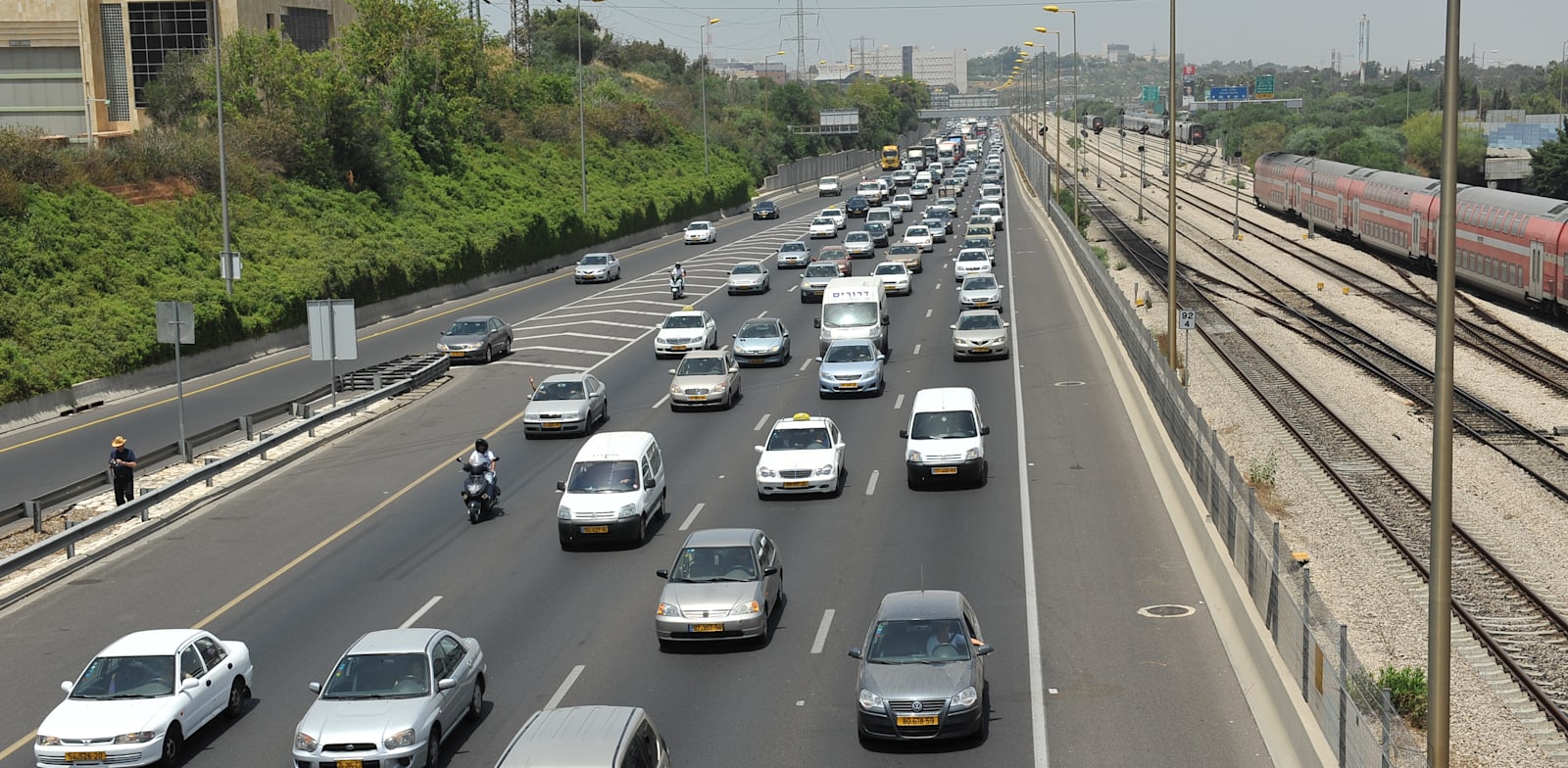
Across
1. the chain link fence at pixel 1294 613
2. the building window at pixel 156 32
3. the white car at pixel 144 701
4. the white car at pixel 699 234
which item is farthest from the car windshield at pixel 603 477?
the building window at pixel 156 32

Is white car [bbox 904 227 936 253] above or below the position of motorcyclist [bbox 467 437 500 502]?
above

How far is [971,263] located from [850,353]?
23212 millimetres

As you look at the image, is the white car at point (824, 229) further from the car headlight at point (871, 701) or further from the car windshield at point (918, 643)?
the car headlight at point (871, 701)

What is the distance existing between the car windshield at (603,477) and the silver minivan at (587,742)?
1214cm

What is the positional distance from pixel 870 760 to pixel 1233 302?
4730cm

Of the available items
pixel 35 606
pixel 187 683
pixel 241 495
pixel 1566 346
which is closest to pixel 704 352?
pixel 241 495

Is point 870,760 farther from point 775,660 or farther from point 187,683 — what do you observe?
point 187,683

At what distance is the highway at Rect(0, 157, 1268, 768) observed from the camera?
704 inches

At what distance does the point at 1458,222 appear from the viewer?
60000 millimetres

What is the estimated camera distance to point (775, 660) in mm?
20328

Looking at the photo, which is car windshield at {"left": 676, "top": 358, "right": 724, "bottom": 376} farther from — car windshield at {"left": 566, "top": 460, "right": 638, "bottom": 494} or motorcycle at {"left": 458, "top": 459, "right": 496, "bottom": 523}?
car windshield at {"left": 566, "top": 460, "right": 638, "bottom": 494}

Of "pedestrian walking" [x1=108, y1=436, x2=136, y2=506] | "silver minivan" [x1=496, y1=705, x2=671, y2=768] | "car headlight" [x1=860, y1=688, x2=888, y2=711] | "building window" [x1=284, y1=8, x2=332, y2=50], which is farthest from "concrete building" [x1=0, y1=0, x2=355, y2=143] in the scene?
"silver minivan" [x1=496, y1=705, x2=671, y2=768]

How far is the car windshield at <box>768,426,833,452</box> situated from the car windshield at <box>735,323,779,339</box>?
1495 cm

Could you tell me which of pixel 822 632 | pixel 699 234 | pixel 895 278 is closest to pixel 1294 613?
pixel 822 632
